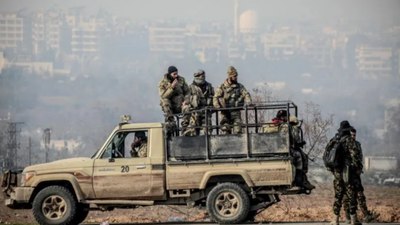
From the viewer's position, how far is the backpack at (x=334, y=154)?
18.3 metres

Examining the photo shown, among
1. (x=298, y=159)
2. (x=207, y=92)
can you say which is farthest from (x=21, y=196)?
(x=298, y=159)

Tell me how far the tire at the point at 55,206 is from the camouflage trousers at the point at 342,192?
4900 millimetres

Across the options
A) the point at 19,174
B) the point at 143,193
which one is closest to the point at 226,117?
the point at 143,193

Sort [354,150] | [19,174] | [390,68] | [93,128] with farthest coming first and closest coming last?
[390,68] → [93,128] → [19,174] → [354,150]

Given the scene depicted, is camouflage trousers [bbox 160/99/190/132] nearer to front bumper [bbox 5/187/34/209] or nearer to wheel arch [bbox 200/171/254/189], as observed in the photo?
wheel arch [bbox 200/171/254/189]

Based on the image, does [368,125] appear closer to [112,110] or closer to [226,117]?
Answer: [112,110]

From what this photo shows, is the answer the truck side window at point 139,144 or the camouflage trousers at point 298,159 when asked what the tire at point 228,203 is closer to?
the camouflage trousers at point 298,159

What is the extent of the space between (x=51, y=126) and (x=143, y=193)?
575ft

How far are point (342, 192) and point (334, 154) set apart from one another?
2.64ft

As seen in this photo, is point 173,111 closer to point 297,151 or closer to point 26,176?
point 297,151

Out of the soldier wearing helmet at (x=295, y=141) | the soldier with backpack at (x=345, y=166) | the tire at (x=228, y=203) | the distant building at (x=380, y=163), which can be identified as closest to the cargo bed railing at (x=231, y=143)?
the soldier wearing helmet at (x=295, y=141)

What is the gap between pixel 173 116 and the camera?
19.9 metres

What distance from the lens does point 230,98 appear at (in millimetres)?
20469

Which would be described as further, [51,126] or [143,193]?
[51,126]
